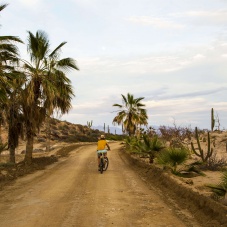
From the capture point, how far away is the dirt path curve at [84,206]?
699cm

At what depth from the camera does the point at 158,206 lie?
8.66m

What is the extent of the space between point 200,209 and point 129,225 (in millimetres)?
2319

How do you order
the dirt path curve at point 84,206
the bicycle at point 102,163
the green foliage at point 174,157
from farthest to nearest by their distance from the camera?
1. the bicycle at point 102,163
2. the green foliage at point 174,157
3. the dirt path curve at point 84,206

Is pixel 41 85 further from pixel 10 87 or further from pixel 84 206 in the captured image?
pixel 84 206

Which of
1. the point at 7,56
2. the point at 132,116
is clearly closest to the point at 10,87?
the point at 7,56

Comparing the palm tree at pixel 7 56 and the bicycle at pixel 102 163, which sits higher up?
the palm tree at pixel 7 56

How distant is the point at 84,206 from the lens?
8.44 meters

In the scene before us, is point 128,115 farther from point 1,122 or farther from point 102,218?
point 102,218

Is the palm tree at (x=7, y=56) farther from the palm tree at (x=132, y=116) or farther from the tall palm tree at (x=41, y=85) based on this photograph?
the palm tree at (x=132, y=116)

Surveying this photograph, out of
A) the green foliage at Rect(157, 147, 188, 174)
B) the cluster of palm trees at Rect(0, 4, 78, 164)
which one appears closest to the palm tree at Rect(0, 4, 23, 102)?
the cluster of palm trees at Rect(0, 4, 78, 164)

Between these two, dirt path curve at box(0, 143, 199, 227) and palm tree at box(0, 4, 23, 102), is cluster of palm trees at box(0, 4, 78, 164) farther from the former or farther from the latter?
dirt path curve at box(0, 143, 199, 227)

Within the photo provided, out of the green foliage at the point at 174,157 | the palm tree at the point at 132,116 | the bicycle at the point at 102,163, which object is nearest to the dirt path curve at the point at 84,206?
the green foliage at the point at 174,157

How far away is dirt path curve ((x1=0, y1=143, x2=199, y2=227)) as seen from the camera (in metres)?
6.99

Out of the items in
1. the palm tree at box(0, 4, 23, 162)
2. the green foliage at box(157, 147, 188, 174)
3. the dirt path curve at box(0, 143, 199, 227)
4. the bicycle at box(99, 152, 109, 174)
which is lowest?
the dirt path curve at box(0, 143, 199, 227)
